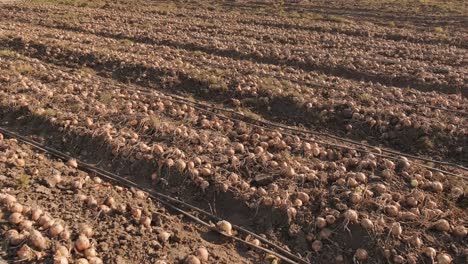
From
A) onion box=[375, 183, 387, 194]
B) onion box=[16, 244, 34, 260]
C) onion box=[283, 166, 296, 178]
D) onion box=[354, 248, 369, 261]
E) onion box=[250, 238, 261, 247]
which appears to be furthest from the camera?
onion box=[283, 166, 296, 178]

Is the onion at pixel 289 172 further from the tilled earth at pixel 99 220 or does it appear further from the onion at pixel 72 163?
the onion at pixel 72 163

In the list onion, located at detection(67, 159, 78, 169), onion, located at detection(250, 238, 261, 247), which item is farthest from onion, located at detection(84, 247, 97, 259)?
onion, located at detection(67, 159, 78, 169)

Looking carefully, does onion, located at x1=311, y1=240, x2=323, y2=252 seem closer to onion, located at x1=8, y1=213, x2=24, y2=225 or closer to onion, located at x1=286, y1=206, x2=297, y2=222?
onion, located at x1=286, y1=206, x2=297, y2=222

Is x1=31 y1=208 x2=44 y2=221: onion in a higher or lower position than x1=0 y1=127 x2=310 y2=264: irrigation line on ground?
higher

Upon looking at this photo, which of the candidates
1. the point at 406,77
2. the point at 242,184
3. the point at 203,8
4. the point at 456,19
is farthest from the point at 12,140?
the point at 456,19

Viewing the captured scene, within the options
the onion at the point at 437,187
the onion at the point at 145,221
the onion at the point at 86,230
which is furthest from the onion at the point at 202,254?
the onion at the point at 437,187

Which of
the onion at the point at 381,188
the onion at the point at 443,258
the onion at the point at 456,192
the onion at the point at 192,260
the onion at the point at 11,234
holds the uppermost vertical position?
the onion at the point at 381,188

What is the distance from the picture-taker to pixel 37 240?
407 cm

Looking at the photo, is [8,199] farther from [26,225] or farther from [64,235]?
[64,235]

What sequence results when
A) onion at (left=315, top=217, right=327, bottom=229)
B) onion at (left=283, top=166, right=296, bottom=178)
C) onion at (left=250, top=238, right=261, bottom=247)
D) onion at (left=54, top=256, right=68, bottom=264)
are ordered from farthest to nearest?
onion at (left=283, top=166, right=296, bottom=178) → onion at (left=315, top=217, right=327, bottom=229) → onion at (left=250, top=238, right=261, bottom=247) → onion at (left=54, top=256, right=68, bottom=264)

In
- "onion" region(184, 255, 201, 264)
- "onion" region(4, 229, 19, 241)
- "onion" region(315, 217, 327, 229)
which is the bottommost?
"onion" region(184, 255, 201, 264)

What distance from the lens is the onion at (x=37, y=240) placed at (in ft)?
13.3

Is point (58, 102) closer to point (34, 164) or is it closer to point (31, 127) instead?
point (31, 127)

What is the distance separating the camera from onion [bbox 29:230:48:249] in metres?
4.07
